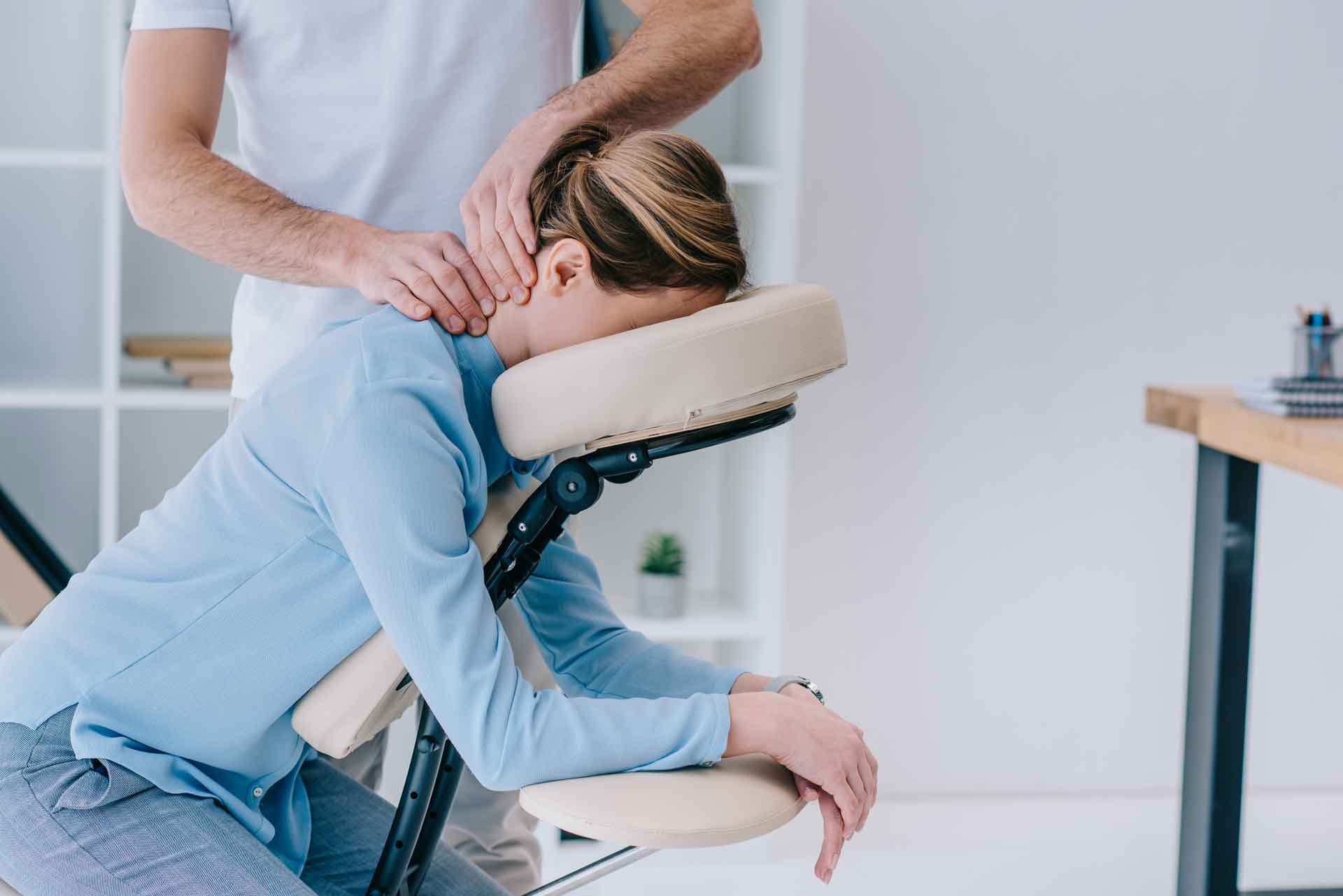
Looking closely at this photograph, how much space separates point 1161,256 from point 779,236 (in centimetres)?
93

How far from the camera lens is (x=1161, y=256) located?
261 centimetres

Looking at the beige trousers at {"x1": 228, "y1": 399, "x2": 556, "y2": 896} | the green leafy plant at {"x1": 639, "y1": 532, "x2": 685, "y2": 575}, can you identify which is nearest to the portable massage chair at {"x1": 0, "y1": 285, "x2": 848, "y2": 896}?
the beige trousers at {"x1": 228, "y1": 399, "x2": 556, "y2": 896}

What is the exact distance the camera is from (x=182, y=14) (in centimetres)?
138

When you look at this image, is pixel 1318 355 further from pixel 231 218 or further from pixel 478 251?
pixel 231 218

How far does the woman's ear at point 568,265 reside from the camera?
39.5 inches

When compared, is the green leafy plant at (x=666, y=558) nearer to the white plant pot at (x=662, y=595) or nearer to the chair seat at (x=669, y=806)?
the white plant pot at (x=662, y=595)

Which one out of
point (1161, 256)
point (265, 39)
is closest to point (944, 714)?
point (1161, 256)

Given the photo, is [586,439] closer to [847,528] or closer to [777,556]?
[777,556]

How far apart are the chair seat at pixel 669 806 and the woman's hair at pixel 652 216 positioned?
37 cm

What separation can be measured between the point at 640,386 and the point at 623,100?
54 centimetres

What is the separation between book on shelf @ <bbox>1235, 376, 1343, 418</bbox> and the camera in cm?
173

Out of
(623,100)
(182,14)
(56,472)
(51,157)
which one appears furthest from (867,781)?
(56,472)

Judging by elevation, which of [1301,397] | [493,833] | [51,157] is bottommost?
[493,833]

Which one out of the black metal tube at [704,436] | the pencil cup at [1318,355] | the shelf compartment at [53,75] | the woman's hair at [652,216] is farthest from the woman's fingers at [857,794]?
the shelf compartment at [53,75]
